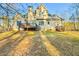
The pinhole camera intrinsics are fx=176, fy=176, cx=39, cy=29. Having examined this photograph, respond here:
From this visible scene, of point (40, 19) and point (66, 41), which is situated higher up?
point (40, 19)

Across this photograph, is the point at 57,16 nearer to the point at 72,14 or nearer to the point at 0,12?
the point at 72,14

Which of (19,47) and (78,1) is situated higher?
(78,1)

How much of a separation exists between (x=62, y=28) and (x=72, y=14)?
0.69ft

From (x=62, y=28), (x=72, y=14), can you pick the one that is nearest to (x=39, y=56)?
(x=62, y=28)

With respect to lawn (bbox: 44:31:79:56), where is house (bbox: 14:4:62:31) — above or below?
above

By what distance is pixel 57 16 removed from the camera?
7.07 feet

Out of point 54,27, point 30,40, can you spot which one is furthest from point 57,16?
point 30,40

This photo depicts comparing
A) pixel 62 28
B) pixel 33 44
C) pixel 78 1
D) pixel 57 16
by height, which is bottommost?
pixel 33 44

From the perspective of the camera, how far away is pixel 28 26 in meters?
2.18

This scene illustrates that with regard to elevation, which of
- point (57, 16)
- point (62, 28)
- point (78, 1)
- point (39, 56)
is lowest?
point (39, 56)

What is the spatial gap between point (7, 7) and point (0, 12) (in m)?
0.11

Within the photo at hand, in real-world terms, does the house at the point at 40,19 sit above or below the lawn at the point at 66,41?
above

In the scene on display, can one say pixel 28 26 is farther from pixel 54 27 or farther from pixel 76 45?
pixel 76 45

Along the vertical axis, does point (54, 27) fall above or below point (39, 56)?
above
